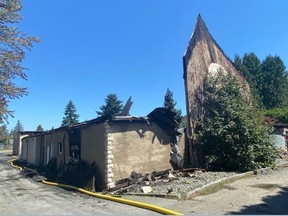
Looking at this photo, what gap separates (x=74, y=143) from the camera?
19.6 m

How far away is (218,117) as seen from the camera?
1841 centimetres

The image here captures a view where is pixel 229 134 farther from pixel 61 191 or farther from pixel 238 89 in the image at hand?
pixel 61 191

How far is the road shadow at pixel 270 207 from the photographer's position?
847 centimetres

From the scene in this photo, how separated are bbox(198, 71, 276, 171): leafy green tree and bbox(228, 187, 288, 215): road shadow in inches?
252

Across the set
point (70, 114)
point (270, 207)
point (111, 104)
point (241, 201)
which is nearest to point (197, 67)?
point (241, 201)

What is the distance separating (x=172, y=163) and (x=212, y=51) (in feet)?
34.8

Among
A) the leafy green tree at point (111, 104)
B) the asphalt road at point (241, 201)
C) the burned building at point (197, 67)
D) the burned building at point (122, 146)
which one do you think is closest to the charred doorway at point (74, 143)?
the burned building at point (122, 146)

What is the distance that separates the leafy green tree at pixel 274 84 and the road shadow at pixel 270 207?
154ft

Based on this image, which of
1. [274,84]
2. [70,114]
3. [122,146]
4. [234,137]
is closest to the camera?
[122,146]

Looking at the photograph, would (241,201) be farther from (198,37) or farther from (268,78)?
(268,78)

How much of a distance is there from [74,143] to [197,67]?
1017 centimetres

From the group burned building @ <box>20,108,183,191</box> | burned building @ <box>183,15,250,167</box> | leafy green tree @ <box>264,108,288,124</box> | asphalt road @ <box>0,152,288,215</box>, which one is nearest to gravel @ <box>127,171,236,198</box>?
asphalt road @ <box>0,152,288,215</box>

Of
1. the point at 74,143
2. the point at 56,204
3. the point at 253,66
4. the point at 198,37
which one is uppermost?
the point at 253,66

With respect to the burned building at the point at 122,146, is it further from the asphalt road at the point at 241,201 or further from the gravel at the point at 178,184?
the asphalt road at the point at 241,201
